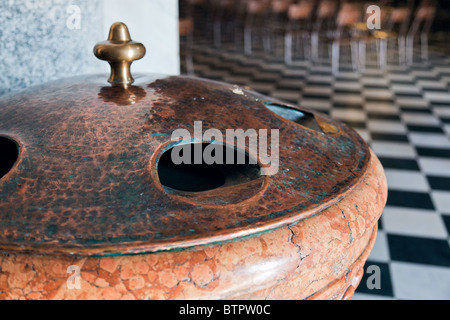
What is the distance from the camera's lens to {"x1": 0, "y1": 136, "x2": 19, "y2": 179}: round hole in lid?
1045 millimetres

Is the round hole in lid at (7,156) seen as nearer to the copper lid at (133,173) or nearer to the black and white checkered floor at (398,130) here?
the copper lid at (133,173)

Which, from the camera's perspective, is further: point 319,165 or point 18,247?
point 319,165

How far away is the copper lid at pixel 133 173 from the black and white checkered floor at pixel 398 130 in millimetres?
1286

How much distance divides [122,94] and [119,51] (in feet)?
0.31

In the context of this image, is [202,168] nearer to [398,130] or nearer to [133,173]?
[133,173]

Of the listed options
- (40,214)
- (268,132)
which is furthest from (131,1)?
(40,214)

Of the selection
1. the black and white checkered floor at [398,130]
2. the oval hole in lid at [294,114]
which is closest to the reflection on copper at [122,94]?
the oval hole in lid at [294,114]

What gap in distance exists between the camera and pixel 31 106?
95 centimetres

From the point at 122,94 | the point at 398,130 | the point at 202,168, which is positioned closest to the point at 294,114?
the point at 202,168

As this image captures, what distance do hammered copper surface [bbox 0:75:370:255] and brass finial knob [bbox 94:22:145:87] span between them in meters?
0.04

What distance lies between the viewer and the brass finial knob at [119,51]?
965 mm

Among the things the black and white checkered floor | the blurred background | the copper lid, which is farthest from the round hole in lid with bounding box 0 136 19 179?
the black and white checkered floor

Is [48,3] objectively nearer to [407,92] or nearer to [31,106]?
[31,106]
